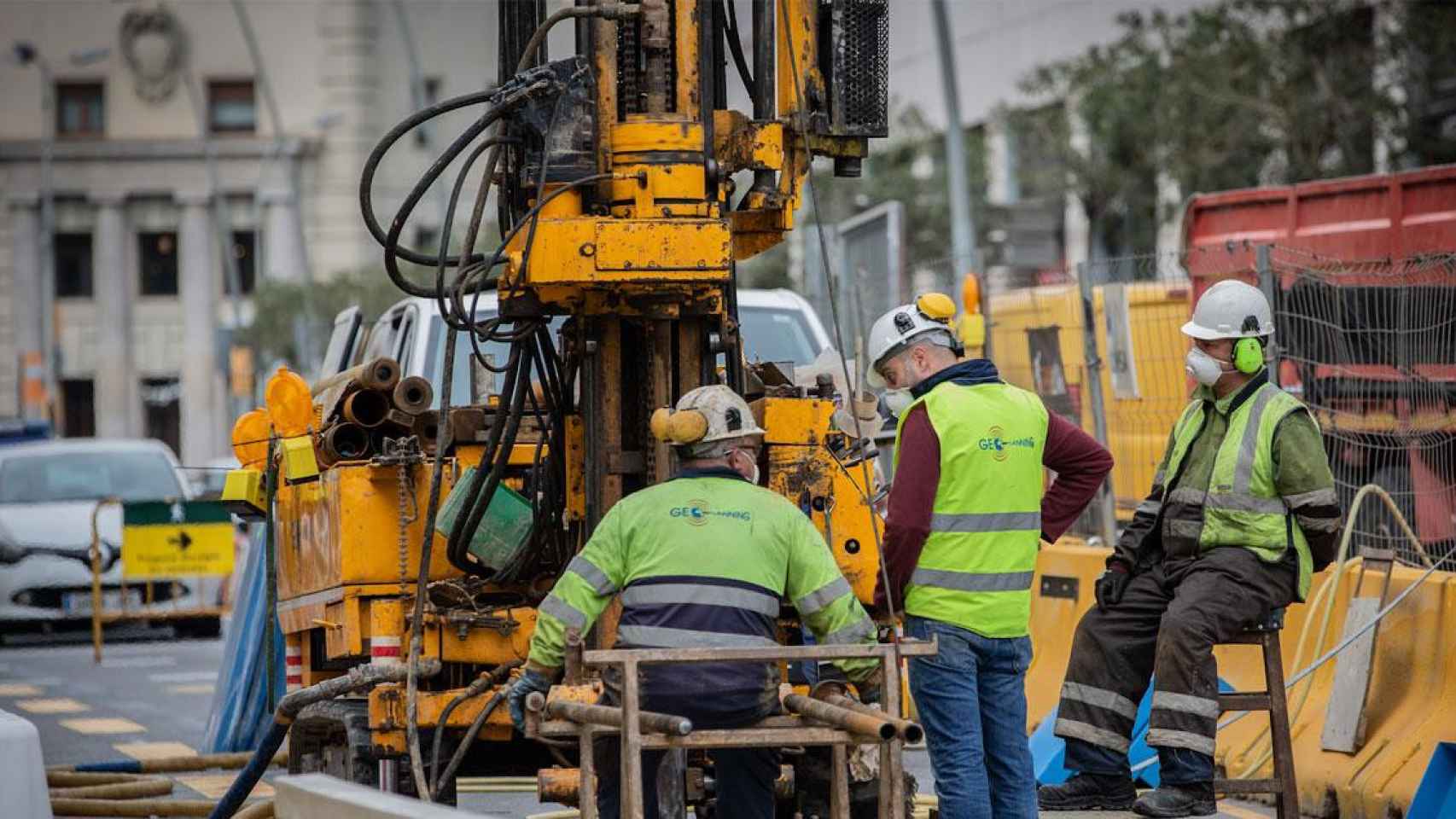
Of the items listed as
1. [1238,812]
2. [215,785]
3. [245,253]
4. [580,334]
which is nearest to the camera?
[580,334]

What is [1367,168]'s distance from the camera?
29906 mm

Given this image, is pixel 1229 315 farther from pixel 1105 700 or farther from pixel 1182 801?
pixel 1182 801

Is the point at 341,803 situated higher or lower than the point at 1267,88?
lower

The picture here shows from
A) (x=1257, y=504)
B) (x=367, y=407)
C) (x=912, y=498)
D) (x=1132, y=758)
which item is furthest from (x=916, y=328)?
(x=1132, y=758)

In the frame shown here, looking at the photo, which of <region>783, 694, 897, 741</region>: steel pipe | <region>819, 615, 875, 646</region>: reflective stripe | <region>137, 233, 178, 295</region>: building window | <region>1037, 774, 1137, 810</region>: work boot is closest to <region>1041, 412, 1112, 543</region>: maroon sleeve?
<region>1037, 774, 1137, 810</region>: work boot

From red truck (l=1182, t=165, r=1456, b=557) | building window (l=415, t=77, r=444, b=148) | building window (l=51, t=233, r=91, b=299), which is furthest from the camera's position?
building window (l=51, t=233, r=91, b=299)

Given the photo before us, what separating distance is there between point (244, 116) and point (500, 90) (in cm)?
5733

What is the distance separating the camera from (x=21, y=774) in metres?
7.79

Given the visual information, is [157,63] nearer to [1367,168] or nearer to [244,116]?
[244,116]

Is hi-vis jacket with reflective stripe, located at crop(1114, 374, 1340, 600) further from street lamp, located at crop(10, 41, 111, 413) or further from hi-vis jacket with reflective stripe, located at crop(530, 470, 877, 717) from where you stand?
street lamp, located at crop(10, 41, 111, 413)

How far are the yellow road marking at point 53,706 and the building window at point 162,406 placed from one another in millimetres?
49540

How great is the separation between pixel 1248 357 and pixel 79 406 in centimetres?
5929

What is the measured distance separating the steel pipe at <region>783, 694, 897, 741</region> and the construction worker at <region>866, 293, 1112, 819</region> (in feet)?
2.27

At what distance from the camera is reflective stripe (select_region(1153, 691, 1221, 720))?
8117 millimetres
